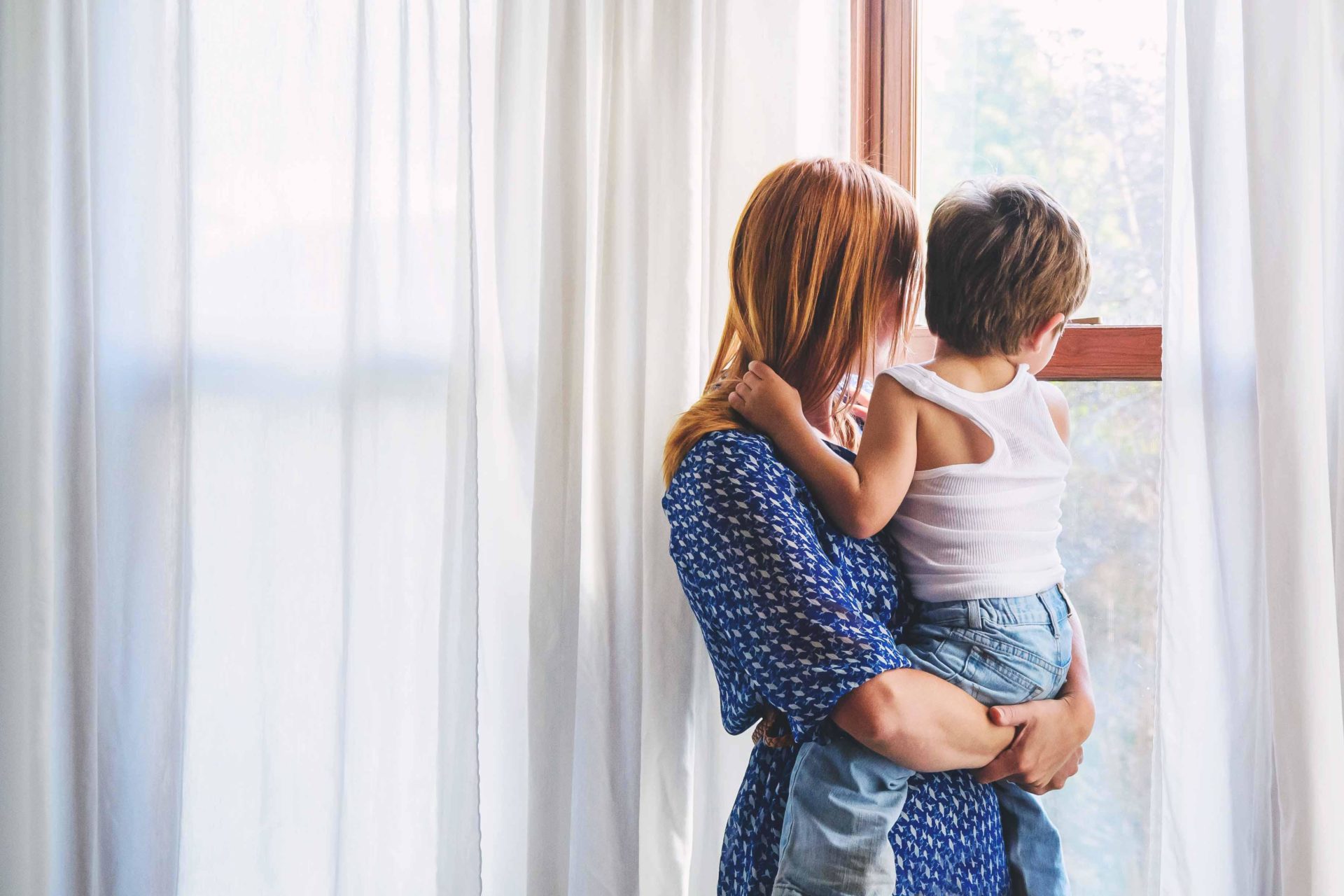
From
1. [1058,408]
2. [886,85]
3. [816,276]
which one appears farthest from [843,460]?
[886,85]

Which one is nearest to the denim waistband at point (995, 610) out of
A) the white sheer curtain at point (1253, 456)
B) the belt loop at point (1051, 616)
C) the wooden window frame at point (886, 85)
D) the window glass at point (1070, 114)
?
the belt loop at point (1051, 616)

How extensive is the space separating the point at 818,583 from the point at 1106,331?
2.44 feet

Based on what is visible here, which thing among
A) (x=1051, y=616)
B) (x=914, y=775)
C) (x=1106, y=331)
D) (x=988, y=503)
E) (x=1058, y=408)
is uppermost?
(x=1106, y=331)

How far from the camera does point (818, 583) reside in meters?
0.94

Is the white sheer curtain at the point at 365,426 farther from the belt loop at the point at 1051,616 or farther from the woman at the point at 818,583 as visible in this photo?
the belt loop at the point at 1051,616

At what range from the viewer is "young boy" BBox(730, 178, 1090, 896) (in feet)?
3.49

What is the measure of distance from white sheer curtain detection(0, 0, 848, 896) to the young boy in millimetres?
356

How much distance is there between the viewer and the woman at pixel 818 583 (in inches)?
37.3

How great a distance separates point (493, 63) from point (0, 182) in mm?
781

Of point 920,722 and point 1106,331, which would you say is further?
point 1106,331

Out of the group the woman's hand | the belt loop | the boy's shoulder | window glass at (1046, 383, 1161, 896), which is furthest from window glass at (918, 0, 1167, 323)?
the woman's hand

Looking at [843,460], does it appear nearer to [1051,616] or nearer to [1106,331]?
[1051,616]

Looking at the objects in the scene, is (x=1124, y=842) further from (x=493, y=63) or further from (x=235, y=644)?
(x=493, y=63)

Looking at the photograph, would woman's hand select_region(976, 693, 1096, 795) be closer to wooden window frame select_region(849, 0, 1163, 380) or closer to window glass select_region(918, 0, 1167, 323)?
window glass select_region(918, 0, 1167, 323)
